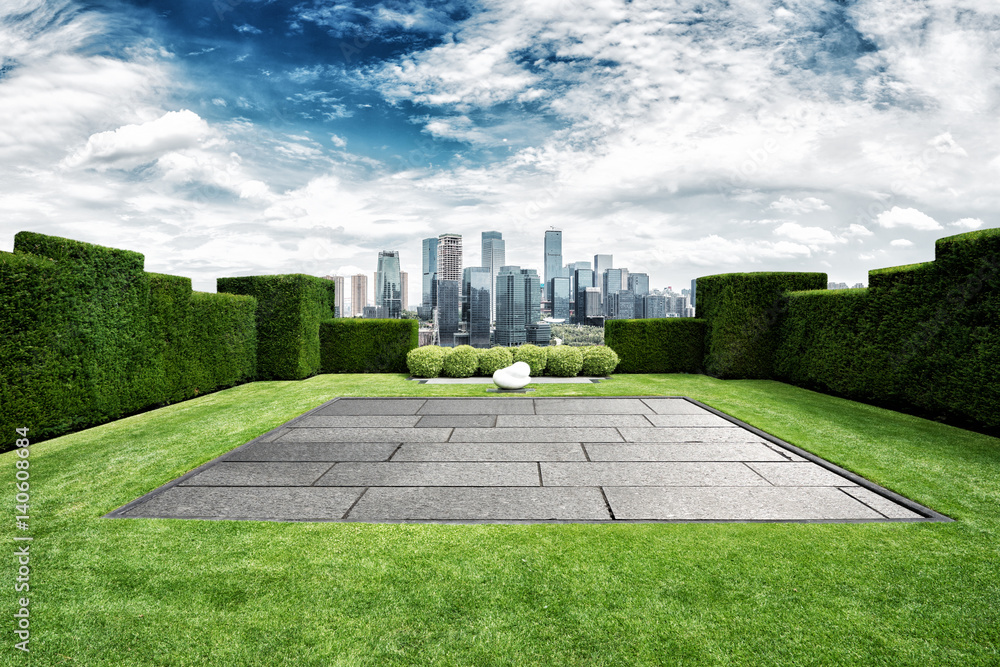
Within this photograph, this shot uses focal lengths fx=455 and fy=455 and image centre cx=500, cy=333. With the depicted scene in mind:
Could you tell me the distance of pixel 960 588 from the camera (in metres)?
3.21

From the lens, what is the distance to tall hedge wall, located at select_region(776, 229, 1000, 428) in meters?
7.84

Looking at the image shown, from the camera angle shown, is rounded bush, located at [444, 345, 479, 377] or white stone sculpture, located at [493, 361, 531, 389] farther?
rounded bush, located at [444, 345, 479, 377]

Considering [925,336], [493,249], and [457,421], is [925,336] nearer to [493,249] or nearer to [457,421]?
[457,421]

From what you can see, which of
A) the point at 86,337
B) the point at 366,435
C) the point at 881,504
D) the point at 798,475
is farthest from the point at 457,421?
the point at 86,337

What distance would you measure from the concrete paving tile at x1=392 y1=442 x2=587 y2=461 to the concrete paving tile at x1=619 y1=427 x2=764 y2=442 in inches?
48.5

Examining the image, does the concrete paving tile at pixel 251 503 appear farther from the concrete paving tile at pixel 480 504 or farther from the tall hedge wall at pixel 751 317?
the tall hedge wall at pixel 751 317

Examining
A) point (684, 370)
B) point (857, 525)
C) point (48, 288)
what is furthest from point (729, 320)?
point (48, 288)

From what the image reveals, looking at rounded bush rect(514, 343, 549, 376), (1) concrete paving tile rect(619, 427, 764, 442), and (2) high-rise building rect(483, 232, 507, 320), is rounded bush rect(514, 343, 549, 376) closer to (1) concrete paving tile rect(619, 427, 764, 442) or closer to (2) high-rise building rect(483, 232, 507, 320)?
(1) concrete paving tile rect(619, 427, 764, 442)

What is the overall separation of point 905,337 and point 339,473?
11.2m

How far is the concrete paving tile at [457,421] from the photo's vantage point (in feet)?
27.4

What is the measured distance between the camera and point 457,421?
28.6ft

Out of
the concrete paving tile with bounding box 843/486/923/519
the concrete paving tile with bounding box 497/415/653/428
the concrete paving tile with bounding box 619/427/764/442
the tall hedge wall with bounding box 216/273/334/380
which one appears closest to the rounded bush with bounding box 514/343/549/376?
the concrete paving tile with bounding box 497/415/653/428

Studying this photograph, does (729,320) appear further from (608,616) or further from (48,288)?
(48,288)

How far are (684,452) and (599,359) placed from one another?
28.6 feet
